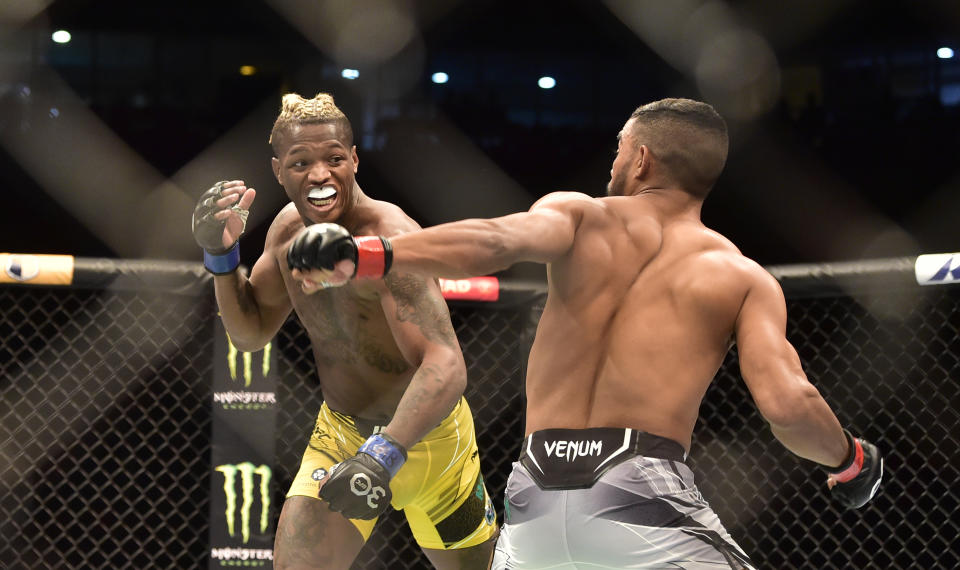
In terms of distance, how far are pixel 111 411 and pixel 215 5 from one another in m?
3.11

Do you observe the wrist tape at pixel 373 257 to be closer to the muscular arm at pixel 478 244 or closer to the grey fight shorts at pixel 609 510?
the muscular arm at pixel 478 244

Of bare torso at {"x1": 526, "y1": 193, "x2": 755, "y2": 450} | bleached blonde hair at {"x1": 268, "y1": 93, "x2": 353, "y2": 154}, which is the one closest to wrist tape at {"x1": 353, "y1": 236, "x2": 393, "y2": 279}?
bare torso at {"x1": 526, "y1": 193, "x2": 755, "y2": 450}

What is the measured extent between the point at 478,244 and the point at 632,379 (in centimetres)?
35

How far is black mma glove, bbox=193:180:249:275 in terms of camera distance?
7.02ft

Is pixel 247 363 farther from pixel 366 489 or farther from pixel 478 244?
pixel 478 244

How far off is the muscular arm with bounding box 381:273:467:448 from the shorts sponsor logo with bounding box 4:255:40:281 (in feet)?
3.98

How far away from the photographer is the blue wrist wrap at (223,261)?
2248 mm

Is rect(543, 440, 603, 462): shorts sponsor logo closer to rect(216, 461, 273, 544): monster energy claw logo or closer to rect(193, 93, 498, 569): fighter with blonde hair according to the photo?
rect(193, 93, 498, 569): fighter with blonde hair

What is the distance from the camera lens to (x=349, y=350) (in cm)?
231

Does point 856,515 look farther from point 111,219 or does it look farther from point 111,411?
point 111,219

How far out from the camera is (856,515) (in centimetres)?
396

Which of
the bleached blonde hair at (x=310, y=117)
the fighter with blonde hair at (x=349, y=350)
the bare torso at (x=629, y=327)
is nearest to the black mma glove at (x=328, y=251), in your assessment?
the bare torso at (x=629, y=327)

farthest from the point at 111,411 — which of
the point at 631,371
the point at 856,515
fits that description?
the point at 631,371

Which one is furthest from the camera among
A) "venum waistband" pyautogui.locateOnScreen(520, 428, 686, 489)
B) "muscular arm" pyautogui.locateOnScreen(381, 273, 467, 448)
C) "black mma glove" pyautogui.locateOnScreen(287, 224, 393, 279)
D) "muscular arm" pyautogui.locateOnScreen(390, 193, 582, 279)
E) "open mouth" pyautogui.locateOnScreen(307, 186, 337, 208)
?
"open mouth" pyautogui.locateOnScreen(307, 186, 337, 208)
